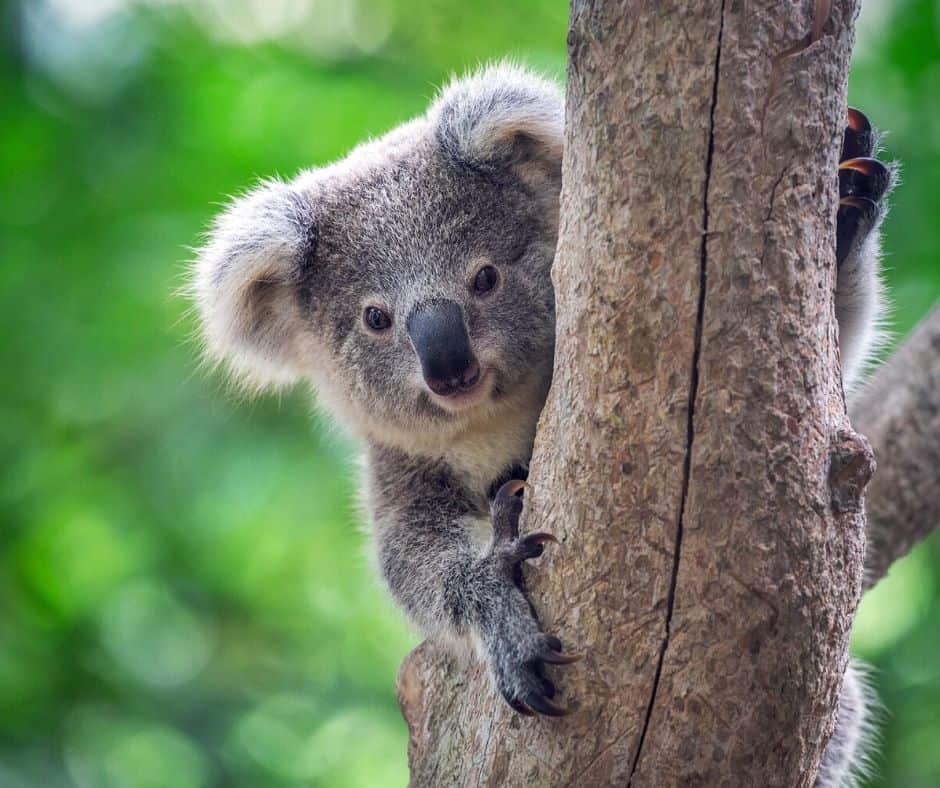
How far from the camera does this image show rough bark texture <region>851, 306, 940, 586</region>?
393 centimetres

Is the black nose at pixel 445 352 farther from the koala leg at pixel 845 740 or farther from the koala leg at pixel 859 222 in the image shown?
the koala leg at pixel 845 740

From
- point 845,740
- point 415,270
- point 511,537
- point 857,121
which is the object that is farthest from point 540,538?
point 845,740

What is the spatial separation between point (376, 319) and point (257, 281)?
1.47ft

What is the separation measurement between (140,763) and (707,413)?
12.1 feet

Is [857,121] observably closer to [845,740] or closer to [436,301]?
[436,301]

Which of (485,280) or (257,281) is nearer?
(485,280)

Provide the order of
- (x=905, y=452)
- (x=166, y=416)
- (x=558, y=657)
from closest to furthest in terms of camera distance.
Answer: (x=558, y=657) → (x=905, y=452) → (x=166, y=416)

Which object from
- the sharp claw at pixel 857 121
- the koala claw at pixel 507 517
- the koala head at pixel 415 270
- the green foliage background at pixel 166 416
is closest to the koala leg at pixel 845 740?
the green foliage background at pixel 166 416

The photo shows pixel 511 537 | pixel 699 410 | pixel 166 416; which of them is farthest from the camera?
pixel 166 416

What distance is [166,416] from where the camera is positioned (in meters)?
4.83

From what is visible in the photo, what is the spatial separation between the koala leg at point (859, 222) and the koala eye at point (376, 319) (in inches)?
46.3

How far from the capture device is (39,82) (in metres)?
4.82

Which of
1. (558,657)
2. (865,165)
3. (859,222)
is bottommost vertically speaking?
(558,657)

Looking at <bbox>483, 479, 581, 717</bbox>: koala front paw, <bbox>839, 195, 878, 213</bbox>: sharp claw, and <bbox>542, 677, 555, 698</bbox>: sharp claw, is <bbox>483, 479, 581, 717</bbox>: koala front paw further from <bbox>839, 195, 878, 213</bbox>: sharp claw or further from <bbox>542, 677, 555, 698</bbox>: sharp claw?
<bbox>839, 195, 878, 213</bbox>: sharp claw
